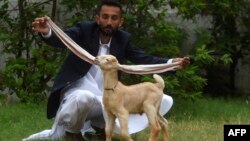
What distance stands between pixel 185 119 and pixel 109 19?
2488mm

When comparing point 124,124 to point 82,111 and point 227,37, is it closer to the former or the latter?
point 82,111

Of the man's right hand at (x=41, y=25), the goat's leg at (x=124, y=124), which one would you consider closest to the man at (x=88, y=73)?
the man's right hand at (x=41, y=25)

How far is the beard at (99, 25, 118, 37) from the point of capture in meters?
5.59

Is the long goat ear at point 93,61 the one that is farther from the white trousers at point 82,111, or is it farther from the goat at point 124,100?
the white trousers at point 82,111

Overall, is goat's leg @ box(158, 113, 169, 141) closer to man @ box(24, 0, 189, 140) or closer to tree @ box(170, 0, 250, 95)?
man @ box(24, 0, 189, 140)

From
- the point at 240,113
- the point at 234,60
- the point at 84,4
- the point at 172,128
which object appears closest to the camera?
the point at 172,128

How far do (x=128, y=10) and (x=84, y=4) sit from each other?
Result: 566 mm

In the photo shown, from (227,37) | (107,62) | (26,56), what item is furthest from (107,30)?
(227,37)

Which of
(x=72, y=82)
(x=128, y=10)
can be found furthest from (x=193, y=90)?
(x=72, y=82)

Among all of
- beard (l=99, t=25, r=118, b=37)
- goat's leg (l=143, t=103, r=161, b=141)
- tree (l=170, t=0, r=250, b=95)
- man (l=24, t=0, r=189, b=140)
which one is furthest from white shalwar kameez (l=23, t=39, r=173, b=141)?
tree (l=170, t=0, r=250, b=95)

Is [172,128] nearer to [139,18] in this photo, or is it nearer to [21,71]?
[139,18]

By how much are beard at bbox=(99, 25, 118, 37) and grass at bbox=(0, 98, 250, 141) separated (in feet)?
3.31

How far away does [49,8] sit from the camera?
9164 mm

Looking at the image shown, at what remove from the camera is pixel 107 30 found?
561cm
